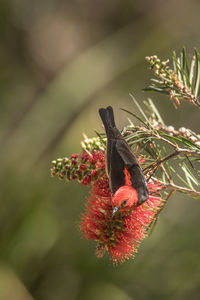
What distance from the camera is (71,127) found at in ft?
10.4

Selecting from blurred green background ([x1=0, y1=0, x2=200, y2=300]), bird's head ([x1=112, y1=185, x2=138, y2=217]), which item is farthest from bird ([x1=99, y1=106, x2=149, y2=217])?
blurred green background ([x1=0, y1=0, x2=200, y2=300])

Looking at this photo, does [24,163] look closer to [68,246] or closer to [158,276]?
[68,246]

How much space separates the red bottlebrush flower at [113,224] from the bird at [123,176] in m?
0.03

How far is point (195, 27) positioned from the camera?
145 inches

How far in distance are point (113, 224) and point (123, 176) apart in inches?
3.8

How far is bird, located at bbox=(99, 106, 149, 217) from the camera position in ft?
2.32

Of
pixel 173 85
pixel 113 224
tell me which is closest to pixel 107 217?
pixel 113 224

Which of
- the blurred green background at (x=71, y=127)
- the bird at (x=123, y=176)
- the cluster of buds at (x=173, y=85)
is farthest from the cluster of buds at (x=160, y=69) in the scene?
the blurred green background at (x=71, y=127)

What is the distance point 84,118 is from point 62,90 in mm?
269

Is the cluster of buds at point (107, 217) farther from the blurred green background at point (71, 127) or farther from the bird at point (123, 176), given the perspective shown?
the blurred green background at point (71, 127)

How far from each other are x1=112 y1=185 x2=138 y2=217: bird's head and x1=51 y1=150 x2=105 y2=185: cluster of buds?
0.06 metres

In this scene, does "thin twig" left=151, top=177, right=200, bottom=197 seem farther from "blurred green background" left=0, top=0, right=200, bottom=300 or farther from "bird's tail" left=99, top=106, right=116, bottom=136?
"blurred green background" left=0, top=0, right=200, bottom=300

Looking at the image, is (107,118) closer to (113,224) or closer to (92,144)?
(92,144)

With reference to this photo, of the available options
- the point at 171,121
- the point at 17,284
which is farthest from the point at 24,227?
the point at 171,121
